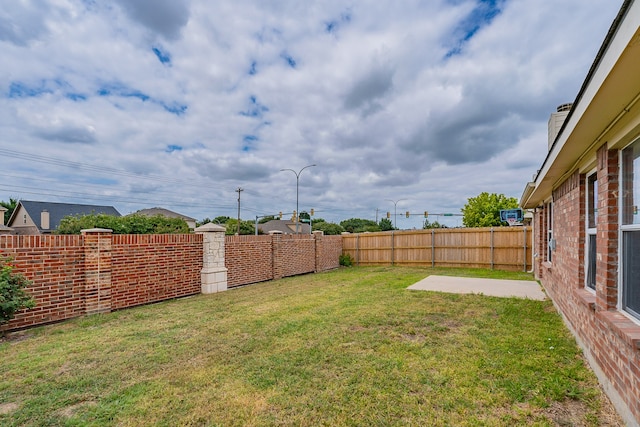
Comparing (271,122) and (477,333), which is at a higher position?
(271,122)

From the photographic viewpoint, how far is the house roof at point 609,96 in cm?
140

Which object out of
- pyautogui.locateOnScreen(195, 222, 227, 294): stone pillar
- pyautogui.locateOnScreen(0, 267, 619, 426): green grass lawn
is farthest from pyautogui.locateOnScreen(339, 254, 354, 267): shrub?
pyautogui.locateOnScreen(0, 267, 619, 426): green grass lawn

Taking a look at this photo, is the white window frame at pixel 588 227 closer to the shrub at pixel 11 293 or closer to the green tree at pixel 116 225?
the shrub at pixel 11 293

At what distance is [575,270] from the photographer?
14.1 feet

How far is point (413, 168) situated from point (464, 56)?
16.2 meters

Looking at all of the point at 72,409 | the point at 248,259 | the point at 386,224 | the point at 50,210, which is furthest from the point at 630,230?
the point at 386,224

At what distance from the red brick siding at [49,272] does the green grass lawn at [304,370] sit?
31 centimetres

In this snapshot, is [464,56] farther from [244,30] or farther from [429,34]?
[244,30]

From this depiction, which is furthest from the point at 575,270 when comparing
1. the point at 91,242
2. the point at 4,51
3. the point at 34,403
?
the point at 4,51

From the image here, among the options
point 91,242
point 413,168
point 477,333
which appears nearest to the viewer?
point 477,333

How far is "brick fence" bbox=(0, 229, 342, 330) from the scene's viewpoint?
5426 mm

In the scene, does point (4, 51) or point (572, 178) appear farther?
point (4, 51)

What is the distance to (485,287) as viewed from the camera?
29.0 ft

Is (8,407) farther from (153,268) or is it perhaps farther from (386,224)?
(386,224)
